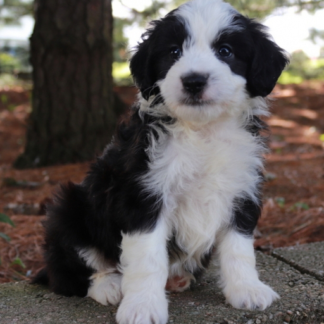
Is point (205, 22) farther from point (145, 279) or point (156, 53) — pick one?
point (145, 279)

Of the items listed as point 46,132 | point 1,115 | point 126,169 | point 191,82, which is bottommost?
point 1,115

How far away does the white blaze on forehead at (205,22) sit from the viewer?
289 cm

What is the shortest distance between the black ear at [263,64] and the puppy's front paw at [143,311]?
1372 millimetres

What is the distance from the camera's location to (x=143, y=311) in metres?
2.69

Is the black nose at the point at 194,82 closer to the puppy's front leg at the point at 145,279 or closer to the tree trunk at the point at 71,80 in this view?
the puppy's front leg at the point at 145,279

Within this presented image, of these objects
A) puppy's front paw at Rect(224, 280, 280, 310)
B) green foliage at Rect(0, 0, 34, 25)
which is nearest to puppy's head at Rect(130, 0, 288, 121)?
puppy's front paw at Rect(224, 280, 280, 310)

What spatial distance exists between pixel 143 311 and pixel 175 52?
151cm

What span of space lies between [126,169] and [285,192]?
3.59 metres

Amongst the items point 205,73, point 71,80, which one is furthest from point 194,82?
point 71,80

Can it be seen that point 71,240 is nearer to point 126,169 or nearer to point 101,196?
point 101,196

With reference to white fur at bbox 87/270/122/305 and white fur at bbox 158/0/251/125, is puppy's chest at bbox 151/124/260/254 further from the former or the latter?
white fur at bbox 87/270/122/305

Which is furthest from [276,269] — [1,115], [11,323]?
[1,115]

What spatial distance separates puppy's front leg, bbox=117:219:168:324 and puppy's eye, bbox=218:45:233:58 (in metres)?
1.05

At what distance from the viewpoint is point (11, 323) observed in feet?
9.07
